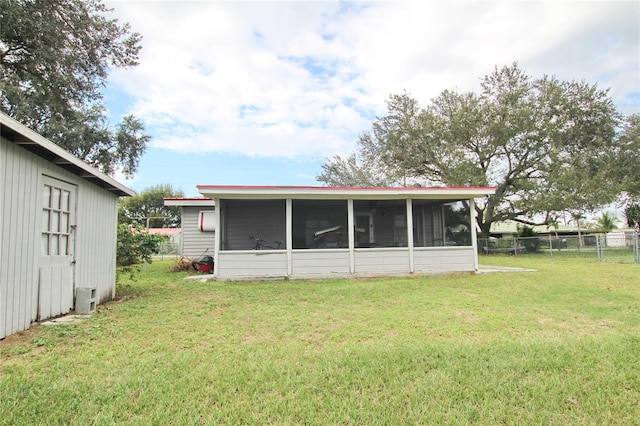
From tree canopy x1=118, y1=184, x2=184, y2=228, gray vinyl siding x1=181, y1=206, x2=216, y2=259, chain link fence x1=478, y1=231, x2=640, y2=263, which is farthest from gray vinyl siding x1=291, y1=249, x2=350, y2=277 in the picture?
tree canopy x1=118, y1=184, x2=184, y2=228

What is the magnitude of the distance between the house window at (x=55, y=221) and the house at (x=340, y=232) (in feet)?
11.8

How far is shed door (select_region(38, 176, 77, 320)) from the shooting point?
170 inches

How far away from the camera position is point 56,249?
4645 millimetres

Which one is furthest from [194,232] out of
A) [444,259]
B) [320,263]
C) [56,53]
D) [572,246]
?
[572,246]

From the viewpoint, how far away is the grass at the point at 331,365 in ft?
7.53

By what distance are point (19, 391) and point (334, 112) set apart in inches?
503

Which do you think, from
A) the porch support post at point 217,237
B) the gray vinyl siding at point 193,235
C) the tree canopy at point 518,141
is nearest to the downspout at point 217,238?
the porch support post at point 217,237

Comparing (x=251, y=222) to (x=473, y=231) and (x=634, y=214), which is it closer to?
(x=473, y=231)

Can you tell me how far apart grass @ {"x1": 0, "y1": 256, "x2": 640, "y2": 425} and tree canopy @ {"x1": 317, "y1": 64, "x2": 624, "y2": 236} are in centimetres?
1419

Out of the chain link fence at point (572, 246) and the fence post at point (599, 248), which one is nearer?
the fence post at point (599, 248)

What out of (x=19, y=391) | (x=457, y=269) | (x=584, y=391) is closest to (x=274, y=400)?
(x=19, y=391)

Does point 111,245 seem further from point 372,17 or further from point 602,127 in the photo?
point 602,127

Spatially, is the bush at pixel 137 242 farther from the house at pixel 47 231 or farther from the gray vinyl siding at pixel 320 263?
the gray vinyl siding at pixel 320 263

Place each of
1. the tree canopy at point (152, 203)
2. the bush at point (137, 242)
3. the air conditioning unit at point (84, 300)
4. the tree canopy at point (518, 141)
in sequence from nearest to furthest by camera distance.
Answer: the air conditioning unit at point (84, 300) → the bush at point (137, 242) → the tree canopy at point (518, 141) → the tree canopy at point (152, 203)
